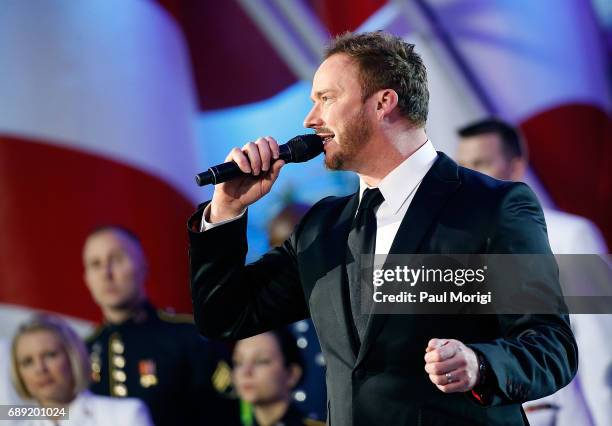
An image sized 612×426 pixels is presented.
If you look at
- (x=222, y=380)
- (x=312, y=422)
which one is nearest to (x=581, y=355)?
(x=312, y=422)

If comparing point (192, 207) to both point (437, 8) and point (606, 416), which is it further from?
point (606, 416)

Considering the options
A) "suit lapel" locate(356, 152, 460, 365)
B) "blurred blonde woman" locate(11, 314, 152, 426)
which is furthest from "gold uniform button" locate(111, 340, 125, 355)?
"suit lapel" locate(356, 152, 460, 365)

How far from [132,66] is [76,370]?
1.18m

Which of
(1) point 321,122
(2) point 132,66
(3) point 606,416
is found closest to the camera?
(1) point 321,122

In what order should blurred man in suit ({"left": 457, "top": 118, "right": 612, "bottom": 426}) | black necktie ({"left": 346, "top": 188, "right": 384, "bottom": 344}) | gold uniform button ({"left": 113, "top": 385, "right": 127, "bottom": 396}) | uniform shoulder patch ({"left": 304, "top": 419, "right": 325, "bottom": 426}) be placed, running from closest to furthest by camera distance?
black necktie ({"left": 346, "top": 188, "right": 384, "bottom": 344}), blurred man in suit ({"left": 457, "top": 118, "right": 612, "bottom": 426}), uniform shoulder patch ({"left": 304, "top": 419, "right": 325, "bottom": 426}), gold uniform button ({"left": 113, "top": 385, "right": 127, "bottom": 396})

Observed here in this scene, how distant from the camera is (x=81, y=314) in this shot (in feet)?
10.5

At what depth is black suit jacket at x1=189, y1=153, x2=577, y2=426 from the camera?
1345 mm

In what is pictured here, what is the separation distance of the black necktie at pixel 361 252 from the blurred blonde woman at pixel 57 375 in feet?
5.88

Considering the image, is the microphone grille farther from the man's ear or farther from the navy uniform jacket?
the navy uniform jacket

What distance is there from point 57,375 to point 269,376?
78 cm

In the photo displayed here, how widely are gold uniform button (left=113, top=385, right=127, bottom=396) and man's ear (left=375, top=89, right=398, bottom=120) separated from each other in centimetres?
186

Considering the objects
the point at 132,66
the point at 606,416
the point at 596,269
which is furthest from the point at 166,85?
the point at 606,416

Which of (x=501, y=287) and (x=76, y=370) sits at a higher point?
(x=76, y=370)

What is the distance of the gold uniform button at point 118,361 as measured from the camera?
3.15 metres
